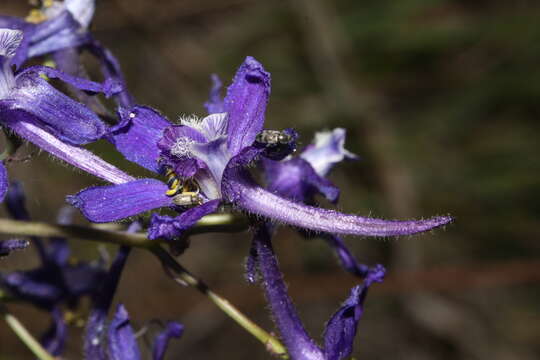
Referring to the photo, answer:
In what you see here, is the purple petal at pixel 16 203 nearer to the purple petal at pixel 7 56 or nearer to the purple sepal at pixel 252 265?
the purple petal at pixel 7 56

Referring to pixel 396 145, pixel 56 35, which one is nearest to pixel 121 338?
pixel 56 35

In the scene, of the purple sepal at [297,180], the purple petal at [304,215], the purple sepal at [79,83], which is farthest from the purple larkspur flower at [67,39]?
the purple petal at [304,215]

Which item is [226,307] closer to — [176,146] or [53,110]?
[176,146]

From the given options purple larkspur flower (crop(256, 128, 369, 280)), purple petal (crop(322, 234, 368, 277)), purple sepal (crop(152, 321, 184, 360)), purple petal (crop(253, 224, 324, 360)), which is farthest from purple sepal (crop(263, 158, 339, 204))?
purple sepal (crop(152, 321, 184, 360))

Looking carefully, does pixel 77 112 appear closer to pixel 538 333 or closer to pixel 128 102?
pixel 128 102

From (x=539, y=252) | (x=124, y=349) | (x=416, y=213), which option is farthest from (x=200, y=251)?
(x=124, y=349)

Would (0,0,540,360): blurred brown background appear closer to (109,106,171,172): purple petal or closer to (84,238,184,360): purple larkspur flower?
(84,238,184,360): purple larkspur flower
